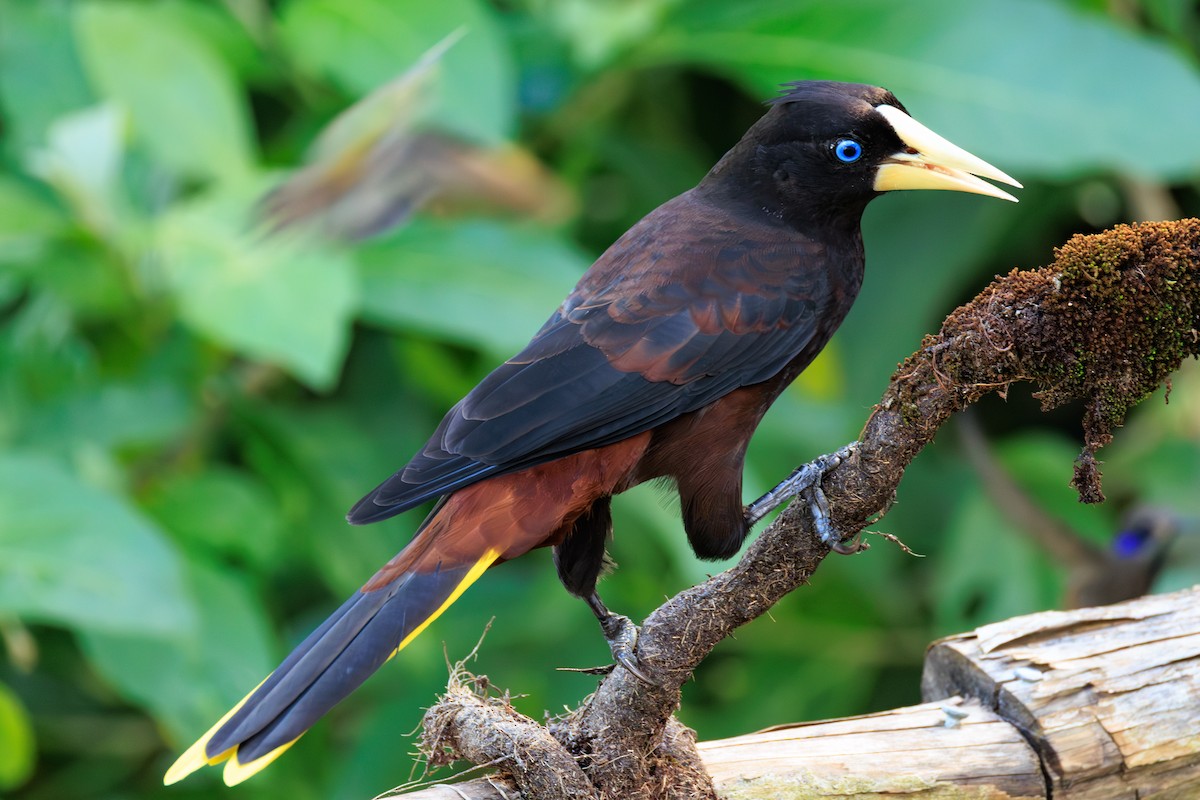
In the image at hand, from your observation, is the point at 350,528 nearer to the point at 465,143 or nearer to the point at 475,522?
the point at 465,143

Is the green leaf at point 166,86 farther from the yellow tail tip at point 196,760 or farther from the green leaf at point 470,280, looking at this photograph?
the yellow tail tip at point 196,760

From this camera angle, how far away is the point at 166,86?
3549 millimetres

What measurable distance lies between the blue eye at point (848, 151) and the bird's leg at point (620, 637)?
2.91 ft

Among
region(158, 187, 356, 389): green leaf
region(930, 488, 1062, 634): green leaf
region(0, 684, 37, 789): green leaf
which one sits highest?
region(158, 187, 356, 389): green leaf

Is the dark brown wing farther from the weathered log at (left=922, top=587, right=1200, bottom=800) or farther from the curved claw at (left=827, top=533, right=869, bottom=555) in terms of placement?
the weathered log at (left=922, top=587, right=1200, bottom=800)

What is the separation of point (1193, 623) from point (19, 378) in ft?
9.00

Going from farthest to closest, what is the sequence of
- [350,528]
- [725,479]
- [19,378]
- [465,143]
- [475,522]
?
[350,528] < [19,378] < [465,143] < [725,479] < [475,522]

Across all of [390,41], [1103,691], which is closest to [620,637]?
[1103,691]

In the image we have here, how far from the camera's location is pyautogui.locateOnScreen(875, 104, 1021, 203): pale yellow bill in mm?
2285

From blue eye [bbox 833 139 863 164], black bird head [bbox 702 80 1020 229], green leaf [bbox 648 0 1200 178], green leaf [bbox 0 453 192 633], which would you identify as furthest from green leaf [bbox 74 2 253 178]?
blue eye [bbox 833 139 863 164]

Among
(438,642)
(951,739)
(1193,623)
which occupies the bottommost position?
(438,642)

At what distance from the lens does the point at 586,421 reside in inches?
87.1

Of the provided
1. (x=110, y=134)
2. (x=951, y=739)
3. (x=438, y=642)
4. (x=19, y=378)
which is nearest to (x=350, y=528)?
(x=438, y=642)

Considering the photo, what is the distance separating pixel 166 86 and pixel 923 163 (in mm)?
2099
